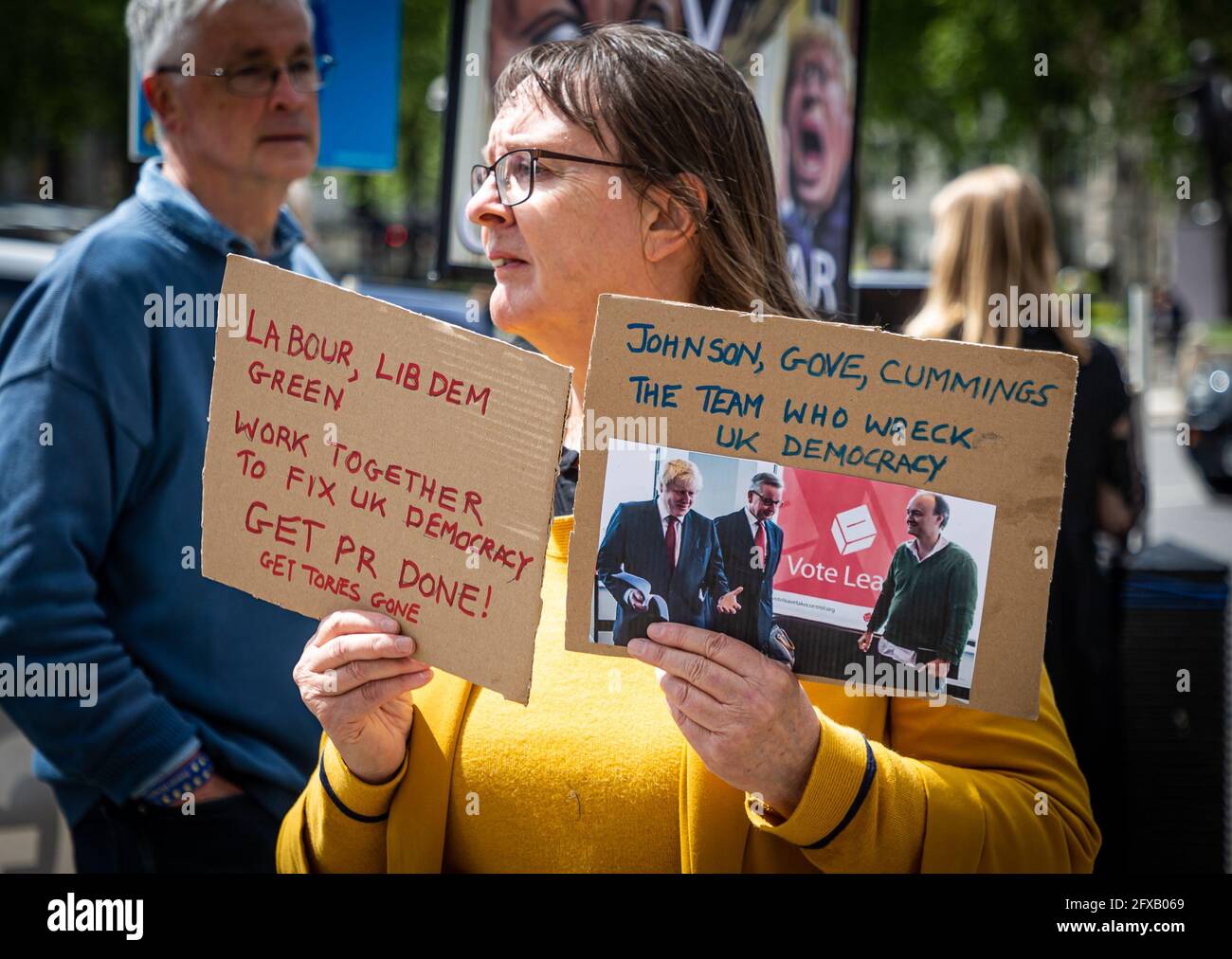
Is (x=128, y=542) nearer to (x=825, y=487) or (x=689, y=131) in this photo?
(x=689, y=131)

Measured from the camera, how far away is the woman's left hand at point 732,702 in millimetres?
1437

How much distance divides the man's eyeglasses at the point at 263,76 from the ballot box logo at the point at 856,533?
170 cm

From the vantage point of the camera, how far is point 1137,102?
23.0 meters

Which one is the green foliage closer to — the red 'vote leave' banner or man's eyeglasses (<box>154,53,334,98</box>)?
man's eyeglasses (<box>154,53,334,98</box>)

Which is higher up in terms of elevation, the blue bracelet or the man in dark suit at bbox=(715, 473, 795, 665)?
the man in dark suit at bbox=(715, 473, 795, 665)

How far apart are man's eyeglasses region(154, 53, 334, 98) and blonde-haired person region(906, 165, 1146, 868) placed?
1894 millimetres

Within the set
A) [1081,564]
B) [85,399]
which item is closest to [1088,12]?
[1081,564]

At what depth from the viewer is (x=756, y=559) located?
1.46 meters

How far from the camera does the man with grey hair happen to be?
7.43 ft

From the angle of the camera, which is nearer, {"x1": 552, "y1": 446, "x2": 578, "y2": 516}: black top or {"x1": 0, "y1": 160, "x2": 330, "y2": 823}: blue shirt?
{"x1": 552, "y1": 446, "x2": 578, "y2": 516}: black top

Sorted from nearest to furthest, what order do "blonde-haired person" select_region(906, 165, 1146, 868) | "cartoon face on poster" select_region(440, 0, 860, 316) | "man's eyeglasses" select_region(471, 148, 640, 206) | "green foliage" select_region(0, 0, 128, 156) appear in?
"man's eyeglasses" select_region(471, 148, 640, 206), "cartoon face on poster" select_region(440, 0, 860, 316), "blonde-haired person" select_region(906, 165, 1146, 868), "green foliage" select_region(0, 0, 128, 156)

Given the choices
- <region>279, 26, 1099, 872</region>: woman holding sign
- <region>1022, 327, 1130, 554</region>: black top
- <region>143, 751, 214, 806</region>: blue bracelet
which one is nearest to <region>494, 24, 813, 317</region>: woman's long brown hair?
<region>279, 26, 1099, 872</region>: woman holding sign

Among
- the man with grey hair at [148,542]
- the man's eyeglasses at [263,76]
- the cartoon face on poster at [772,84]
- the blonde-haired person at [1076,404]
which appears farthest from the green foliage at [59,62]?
the man with grey hair at [148,542]

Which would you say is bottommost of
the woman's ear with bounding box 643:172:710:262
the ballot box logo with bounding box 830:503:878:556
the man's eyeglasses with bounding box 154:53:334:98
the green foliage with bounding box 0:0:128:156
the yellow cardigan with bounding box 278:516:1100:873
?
the yellow cardigan with bounding box 278:516:1100:873
